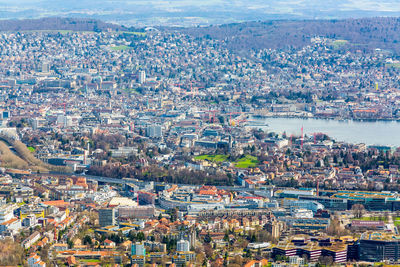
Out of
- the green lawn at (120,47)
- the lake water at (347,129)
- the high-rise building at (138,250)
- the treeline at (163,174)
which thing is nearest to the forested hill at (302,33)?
the green lawn at (120,47)

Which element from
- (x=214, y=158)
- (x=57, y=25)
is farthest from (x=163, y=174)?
(x=57, y=25)

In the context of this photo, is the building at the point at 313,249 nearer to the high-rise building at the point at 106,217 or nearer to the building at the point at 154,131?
the high-rise building at the point at 106,217

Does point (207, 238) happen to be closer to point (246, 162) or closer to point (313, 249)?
point (313, 249)

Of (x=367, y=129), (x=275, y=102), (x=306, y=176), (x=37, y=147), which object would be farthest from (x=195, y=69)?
(x=306, y=176)

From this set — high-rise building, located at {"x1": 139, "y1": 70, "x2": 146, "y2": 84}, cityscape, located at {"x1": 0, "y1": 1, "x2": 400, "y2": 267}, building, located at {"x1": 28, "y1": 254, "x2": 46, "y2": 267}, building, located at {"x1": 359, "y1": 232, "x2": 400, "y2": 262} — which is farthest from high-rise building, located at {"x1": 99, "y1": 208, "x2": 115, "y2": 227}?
high-rise building, located at {"x1": 139, "y1": 70, "x2": 146, "y2": 84}

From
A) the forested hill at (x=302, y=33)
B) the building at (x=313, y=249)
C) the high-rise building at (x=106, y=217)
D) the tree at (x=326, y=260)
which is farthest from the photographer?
the forested hill at (x=302, y=33)

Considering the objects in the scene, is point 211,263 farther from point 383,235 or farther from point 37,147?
point 37,147
